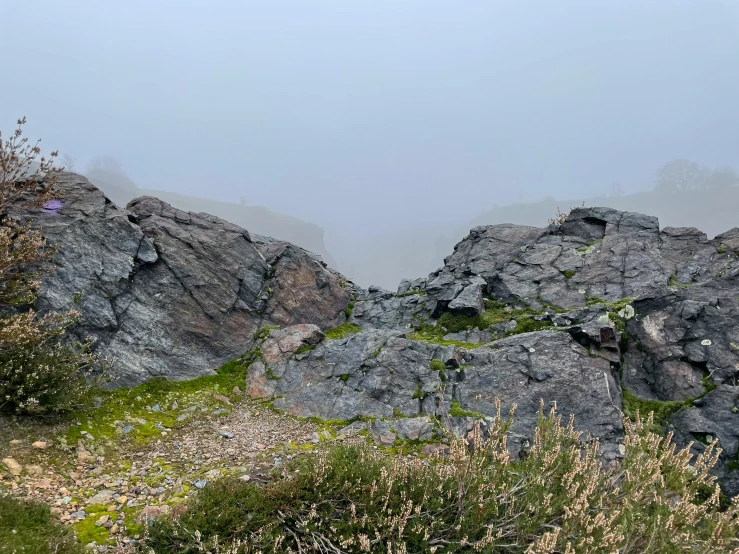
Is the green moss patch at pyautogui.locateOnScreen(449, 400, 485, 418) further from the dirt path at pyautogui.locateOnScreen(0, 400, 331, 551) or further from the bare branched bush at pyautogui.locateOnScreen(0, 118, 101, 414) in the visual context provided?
the bare branched bush at pyautogui.locateOnScreen(0, 118, 101, 414)

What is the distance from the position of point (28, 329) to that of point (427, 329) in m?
14.3

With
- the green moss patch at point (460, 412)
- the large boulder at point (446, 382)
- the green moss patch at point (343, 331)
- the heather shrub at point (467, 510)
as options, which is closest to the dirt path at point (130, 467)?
the heather shrub at point (467, 510)

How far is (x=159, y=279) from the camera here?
14445 mm

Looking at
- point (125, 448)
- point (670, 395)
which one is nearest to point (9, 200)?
point (125, 448)

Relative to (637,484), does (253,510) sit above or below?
below

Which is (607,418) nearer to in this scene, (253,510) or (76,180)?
(253,510)

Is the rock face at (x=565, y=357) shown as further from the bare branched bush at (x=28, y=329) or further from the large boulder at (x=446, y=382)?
the bare branched bush at (x=28, y=329)

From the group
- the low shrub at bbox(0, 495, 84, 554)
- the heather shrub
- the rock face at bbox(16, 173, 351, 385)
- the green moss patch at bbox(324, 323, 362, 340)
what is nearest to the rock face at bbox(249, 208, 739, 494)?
the green moss patch at bbox(324, 323, 362, 340)

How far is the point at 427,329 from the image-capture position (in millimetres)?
17938

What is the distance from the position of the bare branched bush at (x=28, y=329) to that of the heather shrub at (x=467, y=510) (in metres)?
5.15

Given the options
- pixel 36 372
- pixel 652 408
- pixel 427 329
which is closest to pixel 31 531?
pixel 36 372

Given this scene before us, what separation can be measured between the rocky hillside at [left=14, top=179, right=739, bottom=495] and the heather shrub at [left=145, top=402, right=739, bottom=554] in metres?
3.33

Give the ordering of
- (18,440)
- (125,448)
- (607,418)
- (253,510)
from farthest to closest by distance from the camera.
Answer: (607,418), (125,448), (18,440), (253,510)

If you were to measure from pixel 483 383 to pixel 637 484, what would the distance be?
7.17 metres
